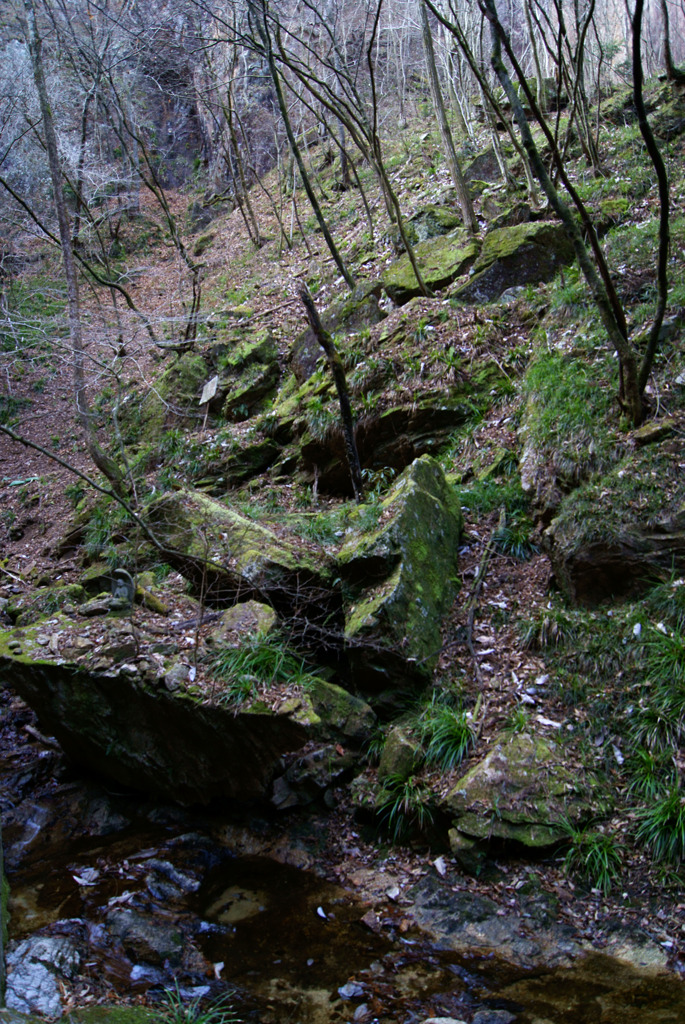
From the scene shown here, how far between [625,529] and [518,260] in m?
4.90

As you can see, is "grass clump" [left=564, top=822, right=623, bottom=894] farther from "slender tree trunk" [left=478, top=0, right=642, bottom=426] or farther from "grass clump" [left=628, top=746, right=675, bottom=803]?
"slender tree trunk" [left=478, top=0, right=642, bottom=426]

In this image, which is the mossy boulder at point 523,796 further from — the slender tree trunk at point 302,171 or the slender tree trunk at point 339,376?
the slender tree trunk at point 302,171

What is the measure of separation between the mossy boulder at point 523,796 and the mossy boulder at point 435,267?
269 inches

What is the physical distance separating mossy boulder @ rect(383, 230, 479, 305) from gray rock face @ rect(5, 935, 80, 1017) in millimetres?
8221

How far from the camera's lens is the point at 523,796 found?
3.79 metres

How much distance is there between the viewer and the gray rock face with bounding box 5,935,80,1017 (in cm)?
310

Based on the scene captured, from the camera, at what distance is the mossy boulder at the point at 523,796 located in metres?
3.69

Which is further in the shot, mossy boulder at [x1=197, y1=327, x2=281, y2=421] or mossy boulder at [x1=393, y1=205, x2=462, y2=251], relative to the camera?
mossy boulder at [x1=197, y1=327, x2=281, y2=421]

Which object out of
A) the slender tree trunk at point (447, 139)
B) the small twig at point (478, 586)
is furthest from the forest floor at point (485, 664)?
the slender tree trunk at point (447, 139)

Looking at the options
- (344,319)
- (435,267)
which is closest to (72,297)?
(344,319)

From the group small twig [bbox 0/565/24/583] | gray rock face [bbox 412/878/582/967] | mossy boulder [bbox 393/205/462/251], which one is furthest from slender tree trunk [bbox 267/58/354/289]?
gray rock face [bbox 412/878/582/967]

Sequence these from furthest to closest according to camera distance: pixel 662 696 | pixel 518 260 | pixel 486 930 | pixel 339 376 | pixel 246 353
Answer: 1. pixel 246 353
2. pixel 518 260
3. pixel 339 376
4. pixel 662 696
5. pixel 486 930

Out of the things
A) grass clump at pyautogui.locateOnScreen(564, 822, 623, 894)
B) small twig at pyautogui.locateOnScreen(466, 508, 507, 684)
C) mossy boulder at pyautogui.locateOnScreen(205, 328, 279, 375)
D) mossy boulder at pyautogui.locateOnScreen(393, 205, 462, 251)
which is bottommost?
grass clump at pyautogui.locateOnScreen(564, 822, 623, 894)

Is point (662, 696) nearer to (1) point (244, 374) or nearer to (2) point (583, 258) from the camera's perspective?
(2) point (583, 258)
